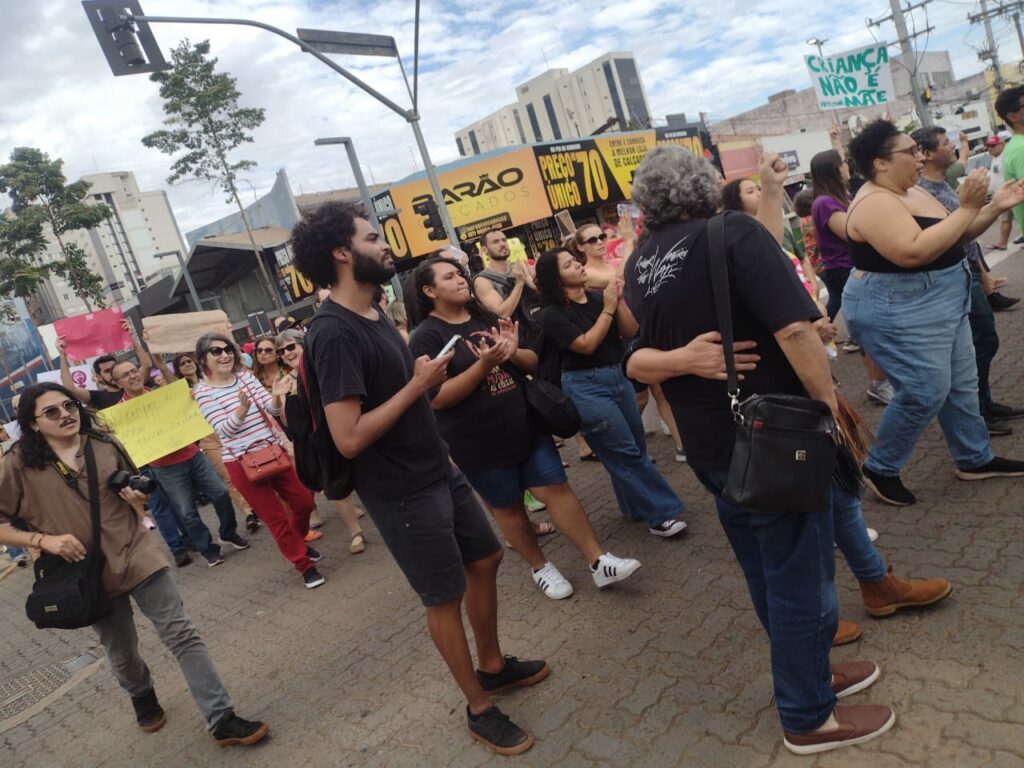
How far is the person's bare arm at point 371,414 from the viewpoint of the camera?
2354mm

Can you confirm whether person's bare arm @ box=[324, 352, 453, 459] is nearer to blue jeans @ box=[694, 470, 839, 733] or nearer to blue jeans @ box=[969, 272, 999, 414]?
blue jeans @ box=[694, 470, 839, 733]

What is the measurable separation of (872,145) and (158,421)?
5.40 m

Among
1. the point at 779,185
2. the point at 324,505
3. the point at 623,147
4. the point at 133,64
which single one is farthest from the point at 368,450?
the point at 623,147

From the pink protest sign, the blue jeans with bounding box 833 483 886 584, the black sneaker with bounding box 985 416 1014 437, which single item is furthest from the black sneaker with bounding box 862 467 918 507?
the pink protest sign

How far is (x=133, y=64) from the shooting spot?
353 inches

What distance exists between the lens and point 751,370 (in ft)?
6.72

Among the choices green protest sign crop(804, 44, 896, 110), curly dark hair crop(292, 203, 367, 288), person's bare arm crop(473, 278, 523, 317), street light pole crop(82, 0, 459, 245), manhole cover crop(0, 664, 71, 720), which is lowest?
manhole cover crop(0, 664, 71, 720)

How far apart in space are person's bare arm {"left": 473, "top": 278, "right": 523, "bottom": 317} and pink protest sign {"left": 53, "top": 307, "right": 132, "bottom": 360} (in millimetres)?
3880

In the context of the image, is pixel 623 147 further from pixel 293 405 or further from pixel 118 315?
pixel 293 405

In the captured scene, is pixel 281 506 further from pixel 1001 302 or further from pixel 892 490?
pixel 1001 302

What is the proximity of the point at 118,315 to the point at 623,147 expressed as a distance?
857 inches

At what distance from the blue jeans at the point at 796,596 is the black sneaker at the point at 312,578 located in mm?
3595

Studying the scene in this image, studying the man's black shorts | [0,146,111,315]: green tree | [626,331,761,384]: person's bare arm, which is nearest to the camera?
[626,331,761,384]: person's bare arm

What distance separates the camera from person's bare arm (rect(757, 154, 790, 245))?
2.79 m
